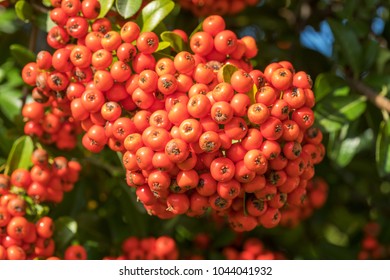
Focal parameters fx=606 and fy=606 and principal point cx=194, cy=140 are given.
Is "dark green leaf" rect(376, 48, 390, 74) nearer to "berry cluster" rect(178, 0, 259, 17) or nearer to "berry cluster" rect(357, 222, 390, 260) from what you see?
"berry cluster" rect(178, 0, 259, 17)

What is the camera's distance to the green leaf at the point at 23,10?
4.15m

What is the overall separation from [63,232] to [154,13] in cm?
160

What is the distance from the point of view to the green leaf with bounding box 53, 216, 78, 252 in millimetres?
4137

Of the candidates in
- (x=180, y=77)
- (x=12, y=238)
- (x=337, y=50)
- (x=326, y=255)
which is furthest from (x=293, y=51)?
(x=12, y=238)

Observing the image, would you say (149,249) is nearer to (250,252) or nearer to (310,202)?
(250,252)

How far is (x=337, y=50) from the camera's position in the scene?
17.0 ft

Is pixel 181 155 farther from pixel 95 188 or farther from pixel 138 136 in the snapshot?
pixel 95 188

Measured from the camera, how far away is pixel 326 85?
4383 millimetres

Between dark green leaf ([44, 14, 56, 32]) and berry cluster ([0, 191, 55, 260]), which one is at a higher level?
dark green leaf ([44, 14, 56, 32])

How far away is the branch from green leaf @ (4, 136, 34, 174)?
2.52 metres

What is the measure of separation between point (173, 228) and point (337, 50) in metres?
2.08

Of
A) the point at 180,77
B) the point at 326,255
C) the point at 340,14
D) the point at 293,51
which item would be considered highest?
the point at 180,77

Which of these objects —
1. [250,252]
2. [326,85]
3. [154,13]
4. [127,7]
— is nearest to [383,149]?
[326,85]

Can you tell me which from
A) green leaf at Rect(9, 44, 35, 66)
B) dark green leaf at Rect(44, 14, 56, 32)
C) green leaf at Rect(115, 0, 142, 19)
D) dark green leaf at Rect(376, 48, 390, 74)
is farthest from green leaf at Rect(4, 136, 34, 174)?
dark green leaf at Rect(376, 48, 390, 74)
